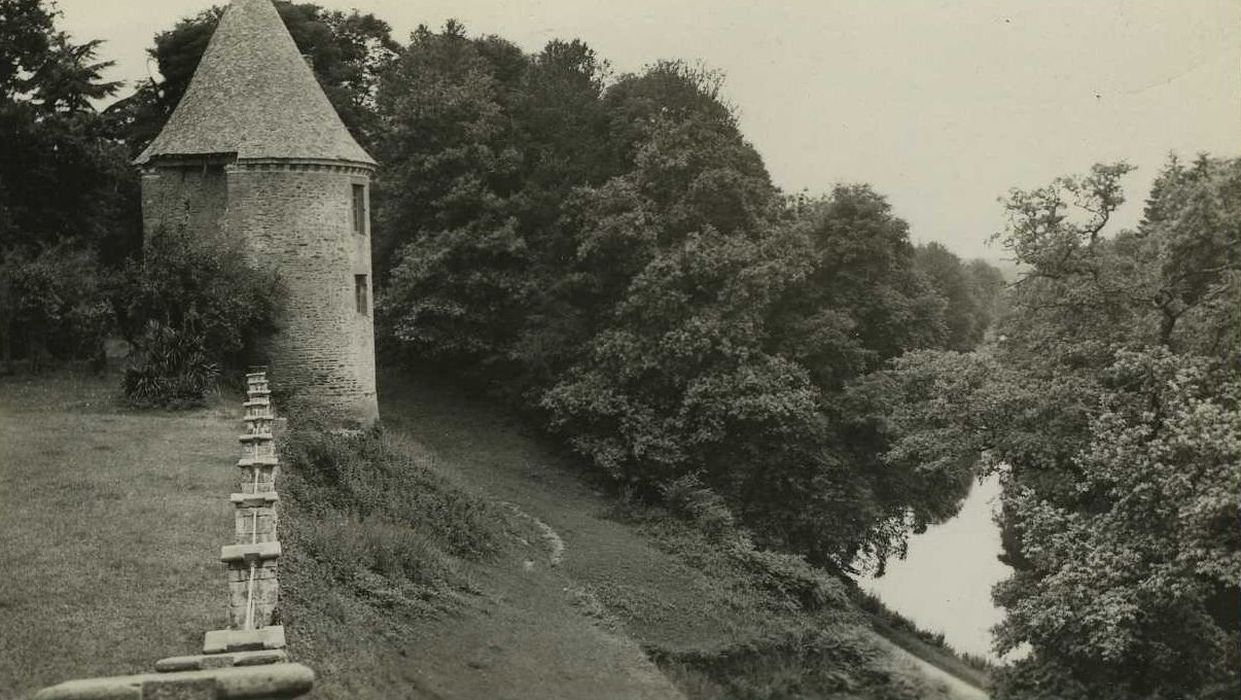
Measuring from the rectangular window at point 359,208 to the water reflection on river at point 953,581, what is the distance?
18.5 m

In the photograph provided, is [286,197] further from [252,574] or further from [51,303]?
[252,574]

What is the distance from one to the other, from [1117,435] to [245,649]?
14.7 metres

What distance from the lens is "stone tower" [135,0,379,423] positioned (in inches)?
1007

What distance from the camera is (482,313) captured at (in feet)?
113

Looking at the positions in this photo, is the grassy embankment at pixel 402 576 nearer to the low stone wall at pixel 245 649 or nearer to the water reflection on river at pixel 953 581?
the low stone wall at pixel 245 649

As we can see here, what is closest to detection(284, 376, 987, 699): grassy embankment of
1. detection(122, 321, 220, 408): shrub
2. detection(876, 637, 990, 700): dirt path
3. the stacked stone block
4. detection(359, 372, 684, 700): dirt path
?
detection(359, 372, 684, 700): dirt path

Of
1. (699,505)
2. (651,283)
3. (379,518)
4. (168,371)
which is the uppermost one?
(651,283)

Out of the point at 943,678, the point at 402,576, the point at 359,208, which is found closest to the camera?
the point at 402,576

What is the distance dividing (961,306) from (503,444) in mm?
22655

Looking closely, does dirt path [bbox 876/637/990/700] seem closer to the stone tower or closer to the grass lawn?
the stone tower

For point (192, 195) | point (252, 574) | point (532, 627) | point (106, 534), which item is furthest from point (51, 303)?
point (252, 574)

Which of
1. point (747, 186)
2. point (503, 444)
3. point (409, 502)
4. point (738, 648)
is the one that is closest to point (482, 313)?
point (503, 444)

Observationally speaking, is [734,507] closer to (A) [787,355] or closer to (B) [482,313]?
(A) [787,355]

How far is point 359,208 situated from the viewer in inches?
1072
